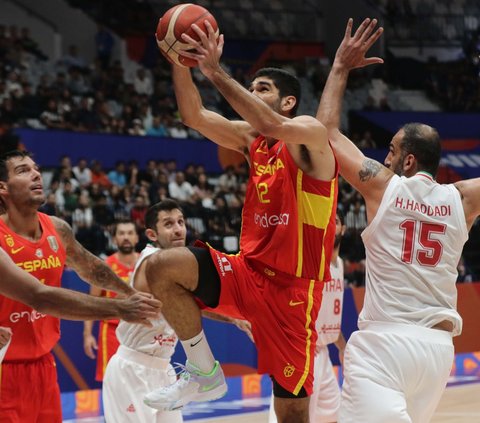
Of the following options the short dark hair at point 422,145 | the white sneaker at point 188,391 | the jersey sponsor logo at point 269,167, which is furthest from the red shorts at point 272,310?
the short dark hair at point 422,145

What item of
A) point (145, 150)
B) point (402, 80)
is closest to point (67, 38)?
point (145, 150)

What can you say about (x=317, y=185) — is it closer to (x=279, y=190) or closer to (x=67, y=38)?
(x=279, y=190)

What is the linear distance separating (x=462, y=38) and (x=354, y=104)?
519cm

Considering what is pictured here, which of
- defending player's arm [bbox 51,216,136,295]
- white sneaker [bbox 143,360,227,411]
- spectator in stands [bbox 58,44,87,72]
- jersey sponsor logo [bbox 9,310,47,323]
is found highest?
spectator in stands [bbox 58,44,87,72]

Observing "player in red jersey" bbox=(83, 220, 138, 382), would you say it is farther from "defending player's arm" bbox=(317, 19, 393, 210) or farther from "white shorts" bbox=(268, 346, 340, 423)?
"defending player's arm" bbox=(317, 19, 393, 210)

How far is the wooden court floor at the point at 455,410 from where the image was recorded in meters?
9.66

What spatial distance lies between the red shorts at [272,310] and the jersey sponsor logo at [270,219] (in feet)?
0.73

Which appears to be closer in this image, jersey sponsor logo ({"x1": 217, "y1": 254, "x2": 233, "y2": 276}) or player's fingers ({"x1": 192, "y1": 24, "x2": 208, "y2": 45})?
player's fingers ({"x1": 192, "y1": 24, "x2": 208, "y2": 45})

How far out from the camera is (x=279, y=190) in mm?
5109

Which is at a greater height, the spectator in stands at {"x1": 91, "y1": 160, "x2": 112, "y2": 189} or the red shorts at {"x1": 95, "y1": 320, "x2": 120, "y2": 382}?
the spectator in stands at {"x1": 91, "y1": 160, "x2": 112, "y2": 189}

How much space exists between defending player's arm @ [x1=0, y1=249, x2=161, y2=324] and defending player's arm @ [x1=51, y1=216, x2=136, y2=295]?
49.2 inches

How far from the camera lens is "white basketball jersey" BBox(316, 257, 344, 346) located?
8109 mm

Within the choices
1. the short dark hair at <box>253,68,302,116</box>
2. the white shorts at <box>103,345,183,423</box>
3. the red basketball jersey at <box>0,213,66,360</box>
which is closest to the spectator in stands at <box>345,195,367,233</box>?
the white shorts at <box>103,345,183,423</box>

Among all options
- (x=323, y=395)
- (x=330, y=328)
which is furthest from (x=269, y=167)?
(x=330, y=328)
